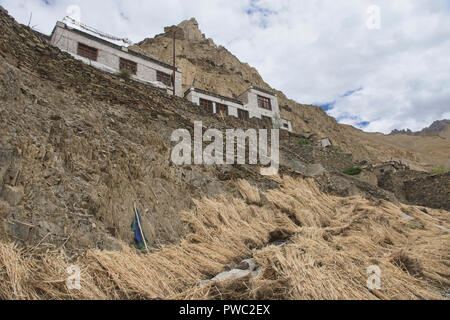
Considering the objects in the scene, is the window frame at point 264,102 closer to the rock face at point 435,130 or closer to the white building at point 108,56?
the white building at point 108,56

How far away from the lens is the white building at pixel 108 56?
15.1 metres

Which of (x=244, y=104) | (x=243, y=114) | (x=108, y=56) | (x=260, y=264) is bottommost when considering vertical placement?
(x=260, y=264)

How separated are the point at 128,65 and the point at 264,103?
12059 millimetres

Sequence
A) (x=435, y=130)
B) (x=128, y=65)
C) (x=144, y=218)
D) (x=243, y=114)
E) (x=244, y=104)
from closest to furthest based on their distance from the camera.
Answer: (x=144, y=218) → (x=128, y=65) → (x=243, y=114) → (x=244, y=104) → (x=435, y=130)

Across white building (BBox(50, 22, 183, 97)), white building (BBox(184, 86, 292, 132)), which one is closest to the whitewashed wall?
white building (BBox(184, 86, 292, 132))

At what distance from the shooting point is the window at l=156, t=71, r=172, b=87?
59.4 ft

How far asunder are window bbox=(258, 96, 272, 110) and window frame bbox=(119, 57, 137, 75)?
11.0 m

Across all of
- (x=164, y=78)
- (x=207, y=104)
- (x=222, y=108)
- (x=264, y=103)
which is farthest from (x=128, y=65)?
(x=264, y=103)

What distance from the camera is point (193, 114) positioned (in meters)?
8.44

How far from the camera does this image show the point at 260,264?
2.78m

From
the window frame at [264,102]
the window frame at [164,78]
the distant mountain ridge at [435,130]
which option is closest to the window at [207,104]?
the window frame at [164,78]

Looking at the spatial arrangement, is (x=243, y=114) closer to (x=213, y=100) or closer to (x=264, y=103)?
(x=213, y=100)

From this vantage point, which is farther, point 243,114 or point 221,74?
point 221,74

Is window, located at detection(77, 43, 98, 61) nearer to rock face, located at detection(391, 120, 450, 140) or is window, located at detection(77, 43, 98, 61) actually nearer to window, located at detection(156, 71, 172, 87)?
window, located at detection(156, 71, 172, 87)
